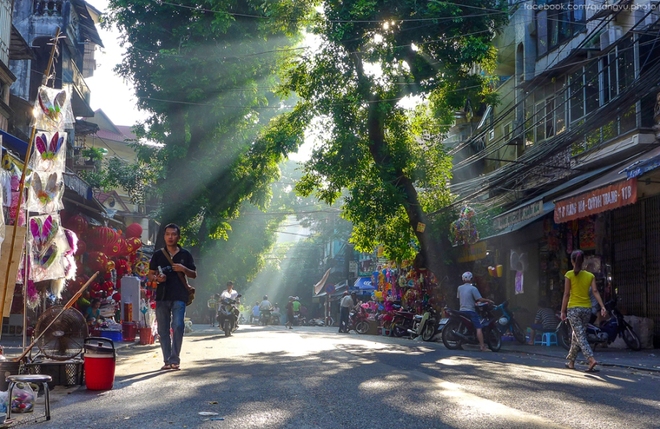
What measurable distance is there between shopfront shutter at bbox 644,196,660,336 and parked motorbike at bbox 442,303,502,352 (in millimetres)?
3237

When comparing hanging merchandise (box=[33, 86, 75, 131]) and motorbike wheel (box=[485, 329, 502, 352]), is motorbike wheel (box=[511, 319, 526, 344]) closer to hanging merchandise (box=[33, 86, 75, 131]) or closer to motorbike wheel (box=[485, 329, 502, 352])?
motorbike wheel (box=[485, 329, 502, 352])

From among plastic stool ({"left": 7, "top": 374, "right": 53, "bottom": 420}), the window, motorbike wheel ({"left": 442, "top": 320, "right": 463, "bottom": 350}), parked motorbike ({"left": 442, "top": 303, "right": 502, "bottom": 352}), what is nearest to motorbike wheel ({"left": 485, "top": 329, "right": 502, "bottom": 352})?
parked motorbike ({"left": 442, "top": 303, "right": 502, "bottom": 352})

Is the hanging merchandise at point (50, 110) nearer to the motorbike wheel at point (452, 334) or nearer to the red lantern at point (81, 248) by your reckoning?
the red lantern at point (81, 248)

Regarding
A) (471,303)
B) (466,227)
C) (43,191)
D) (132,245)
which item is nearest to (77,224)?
(132,245)

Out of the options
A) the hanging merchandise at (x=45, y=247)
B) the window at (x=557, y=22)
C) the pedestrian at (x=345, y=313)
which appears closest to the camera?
the hanging merchandise at (x=45, y=247)

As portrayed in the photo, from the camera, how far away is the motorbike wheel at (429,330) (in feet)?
67.6

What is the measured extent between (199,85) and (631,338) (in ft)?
49.9

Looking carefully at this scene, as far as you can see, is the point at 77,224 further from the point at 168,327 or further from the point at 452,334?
the point at 452,334

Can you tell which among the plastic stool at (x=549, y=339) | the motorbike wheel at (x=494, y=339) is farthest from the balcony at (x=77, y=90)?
the plastic stool at (x=549, y=339)

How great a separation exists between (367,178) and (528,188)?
4.45 metres

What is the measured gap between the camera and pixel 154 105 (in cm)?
2467

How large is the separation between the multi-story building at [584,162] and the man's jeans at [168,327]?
7.80 metres

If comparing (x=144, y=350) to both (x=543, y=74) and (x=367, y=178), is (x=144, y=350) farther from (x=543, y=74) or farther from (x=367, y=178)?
(x=543, y=74)

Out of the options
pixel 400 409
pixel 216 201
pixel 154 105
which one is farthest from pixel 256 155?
pixel 400 409
